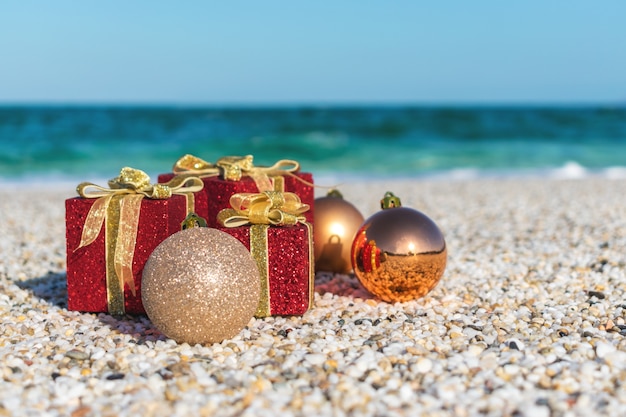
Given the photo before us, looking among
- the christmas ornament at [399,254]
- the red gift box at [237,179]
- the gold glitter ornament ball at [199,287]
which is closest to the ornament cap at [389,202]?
the christmas ornament at [399,254]

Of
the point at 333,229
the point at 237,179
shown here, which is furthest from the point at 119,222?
the point at 333,229

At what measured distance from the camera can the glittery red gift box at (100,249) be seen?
363 cm

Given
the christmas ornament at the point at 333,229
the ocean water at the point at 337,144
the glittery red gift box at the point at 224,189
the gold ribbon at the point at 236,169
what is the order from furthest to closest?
1. the ocean water at the point at 337,144
2. the christmas ornament at the point at 333,229
3. the gold ribbon at the point at 236,169
4. the glittery red gift box at the point at 224,189

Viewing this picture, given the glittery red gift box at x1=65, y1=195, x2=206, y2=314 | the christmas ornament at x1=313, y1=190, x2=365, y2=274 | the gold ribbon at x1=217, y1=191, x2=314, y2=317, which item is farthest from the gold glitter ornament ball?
the christmas ornament at x1=313, y1=190, x2=365, y2=274

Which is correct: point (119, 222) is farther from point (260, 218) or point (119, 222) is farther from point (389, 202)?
point (389, 202)

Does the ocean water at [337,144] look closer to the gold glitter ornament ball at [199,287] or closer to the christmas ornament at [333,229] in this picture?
the christmas ornament at [333,229]

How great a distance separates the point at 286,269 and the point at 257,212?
1.13ft

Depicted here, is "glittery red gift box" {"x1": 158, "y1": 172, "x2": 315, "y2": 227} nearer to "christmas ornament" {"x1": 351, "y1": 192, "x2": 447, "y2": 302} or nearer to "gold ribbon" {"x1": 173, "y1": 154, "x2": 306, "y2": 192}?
"gold ribbon" {"x1": 173, "y1": 154, "x2": 306, "y2": 192}

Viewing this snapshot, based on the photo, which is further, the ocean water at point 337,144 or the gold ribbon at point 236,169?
the ocean water at point 337,144

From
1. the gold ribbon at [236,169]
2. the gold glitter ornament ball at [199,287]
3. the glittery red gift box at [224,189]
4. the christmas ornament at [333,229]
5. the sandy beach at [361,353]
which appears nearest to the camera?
the sandy beach at [361,353]

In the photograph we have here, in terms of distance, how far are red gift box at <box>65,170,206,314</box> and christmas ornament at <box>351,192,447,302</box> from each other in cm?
109

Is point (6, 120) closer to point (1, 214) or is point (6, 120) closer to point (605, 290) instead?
point (1, 214)

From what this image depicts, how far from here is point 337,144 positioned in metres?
23.2

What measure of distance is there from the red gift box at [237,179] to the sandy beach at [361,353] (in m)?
0.70
